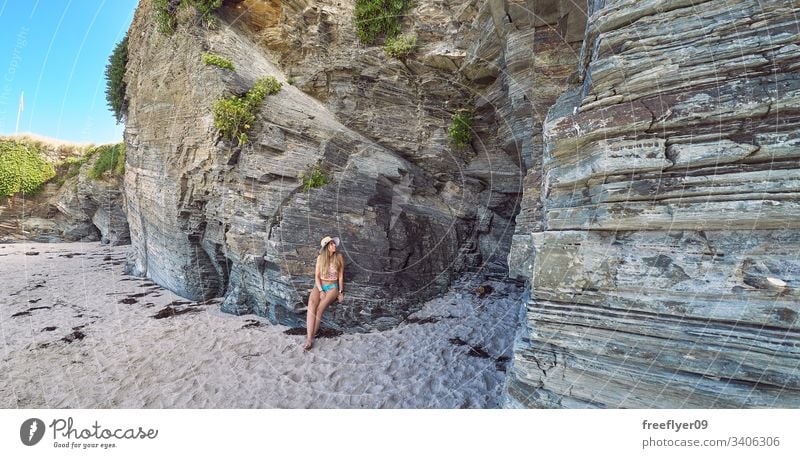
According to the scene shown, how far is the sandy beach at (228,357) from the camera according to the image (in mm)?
5305

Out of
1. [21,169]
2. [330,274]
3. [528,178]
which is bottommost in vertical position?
[330,274]

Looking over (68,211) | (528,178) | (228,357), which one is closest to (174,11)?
(228,357)

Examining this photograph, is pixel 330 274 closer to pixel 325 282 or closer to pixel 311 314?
pixel 325 282

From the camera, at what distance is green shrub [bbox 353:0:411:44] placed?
10.7 metres

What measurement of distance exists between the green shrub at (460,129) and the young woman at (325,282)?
6108 millimetres

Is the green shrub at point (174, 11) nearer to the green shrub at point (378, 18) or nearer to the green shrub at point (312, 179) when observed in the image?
the green shrub at point (378, 18)

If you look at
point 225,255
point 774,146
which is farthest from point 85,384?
point 774,146

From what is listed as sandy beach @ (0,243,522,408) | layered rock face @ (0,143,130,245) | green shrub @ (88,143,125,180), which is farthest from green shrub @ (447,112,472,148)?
layered rock face @ (0,143,130,245)

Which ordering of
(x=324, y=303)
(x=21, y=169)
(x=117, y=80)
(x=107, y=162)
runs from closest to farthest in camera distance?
1. (x=324, y=303)
2. (x=117, y=80)
3. (x=107, y=162)
4. (x=21, y=169)

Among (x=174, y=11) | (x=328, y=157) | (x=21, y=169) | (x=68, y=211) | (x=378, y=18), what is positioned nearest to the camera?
(x=328, y=157)

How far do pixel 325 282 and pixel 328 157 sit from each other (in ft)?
11.6

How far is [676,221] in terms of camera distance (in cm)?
303

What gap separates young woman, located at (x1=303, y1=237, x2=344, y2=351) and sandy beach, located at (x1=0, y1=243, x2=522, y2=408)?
2.36ft

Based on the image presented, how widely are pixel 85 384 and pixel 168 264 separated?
611 centimetres
